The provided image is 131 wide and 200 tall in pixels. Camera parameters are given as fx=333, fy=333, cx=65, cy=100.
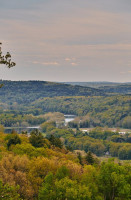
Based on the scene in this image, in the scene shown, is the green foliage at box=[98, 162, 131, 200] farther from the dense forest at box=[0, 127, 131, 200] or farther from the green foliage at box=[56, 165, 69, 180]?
the green foliage at box=[56, 165, 69, 180]

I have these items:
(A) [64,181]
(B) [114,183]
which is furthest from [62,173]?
(B) [114,183]

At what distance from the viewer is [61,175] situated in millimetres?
47562

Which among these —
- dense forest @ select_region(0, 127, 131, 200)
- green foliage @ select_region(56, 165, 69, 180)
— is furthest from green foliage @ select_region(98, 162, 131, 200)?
green foliage @ select_region(56, 165, 69, 180)

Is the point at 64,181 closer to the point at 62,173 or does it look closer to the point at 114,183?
the point at 62,173

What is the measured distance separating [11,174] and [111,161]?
47.8 feet

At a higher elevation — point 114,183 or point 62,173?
point 114,183

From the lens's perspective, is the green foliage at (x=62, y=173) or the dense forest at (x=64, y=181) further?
the green foliage at (x=62, y=173)

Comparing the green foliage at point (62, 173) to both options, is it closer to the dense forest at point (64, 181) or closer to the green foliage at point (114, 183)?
the dense forest at point (64, 181)

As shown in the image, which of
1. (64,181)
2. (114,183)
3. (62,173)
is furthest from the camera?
(62,173)

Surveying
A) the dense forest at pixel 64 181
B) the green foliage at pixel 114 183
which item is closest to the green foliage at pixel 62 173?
the dense forest at pixel 64 181

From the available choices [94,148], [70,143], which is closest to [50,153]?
[94,148]

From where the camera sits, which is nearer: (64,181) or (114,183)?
(114,183)

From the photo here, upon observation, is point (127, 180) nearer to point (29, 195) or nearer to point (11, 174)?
point (29, 195)

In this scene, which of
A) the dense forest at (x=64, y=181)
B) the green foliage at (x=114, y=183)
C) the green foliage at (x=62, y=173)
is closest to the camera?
the dense forest at (x=64, y=181)
